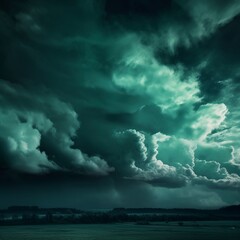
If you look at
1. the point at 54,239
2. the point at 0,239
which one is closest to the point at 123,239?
A: the point at 54,239

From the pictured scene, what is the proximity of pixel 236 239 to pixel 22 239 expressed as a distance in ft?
271

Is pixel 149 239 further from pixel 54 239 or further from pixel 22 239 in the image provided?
pixel 22 239

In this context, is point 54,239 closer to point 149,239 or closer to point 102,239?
point 102,239

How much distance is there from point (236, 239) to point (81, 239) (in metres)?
60.1

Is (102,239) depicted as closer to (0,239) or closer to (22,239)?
(22,239)

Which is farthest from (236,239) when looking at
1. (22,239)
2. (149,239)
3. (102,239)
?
(22,239)

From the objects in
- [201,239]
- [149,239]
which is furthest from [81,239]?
[201,239]

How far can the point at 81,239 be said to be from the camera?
124188mm

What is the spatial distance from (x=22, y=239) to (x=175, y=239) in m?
59.0

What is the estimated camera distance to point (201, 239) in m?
122

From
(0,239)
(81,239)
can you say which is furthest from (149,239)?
(0,239)

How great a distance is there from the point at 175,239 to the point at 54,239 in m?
46.8

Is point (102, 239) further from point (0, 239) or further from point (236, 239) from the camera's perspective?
point (236, 239)

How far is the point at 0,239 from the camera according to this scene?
121m
